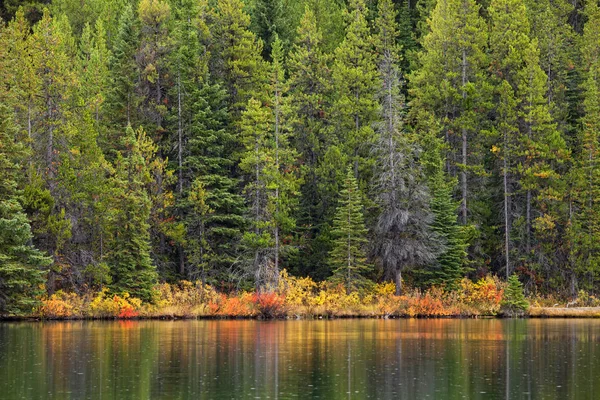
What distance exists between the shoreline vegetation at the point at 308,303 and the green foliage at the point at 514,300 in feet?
0.21

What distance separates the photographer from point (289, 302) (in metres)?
62.3

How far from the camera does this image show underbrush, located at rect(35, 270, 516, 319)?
58.1m

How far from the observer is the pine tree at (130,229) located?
194 ft

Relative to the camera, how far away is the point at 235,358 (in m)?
35.3

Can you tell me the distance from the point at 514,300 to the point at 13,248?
30288mm

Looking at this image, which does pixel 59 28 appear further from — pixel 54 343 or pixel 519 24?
pixel 54 343

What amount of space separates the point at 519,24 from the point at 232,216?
2528 centimetres

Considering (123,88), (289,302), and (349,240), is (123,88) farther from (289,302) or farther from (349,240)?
(289,302)

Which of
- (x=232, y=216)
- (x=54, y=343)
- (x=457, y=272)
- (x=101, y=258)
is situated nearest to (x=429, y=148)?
(x=457, y=272)

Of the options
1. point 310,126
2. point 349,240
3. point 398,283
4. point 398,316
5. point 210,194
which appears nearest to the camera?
point 398,316

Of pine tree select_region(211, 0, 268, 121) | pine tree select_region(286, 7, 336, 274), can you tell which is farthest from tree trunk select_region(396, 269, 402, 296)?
pine tree select_region(211, 0, 268, 121)

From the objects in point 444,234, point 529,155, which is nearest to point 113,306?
point 444,234

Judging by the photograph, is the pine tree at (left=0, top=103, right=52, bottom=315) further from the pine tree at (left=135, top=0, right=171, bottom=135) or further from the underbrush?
the pine tree at (left=135, top=0, right=171, bottom=135)

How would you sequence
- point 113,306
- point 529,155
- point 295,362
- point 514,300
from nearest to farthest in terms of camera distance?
point 295,362 < point 113,306 < point 514,300 < point 529,155
